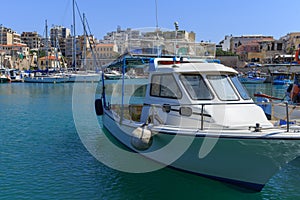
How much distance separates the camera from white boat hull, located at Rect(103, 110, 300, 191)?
314 inches

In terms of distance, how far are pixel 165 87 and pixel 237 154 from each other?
319 centimetres

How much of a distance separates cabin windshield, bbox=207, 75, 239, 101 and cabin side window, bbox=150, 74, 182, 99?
1.03m

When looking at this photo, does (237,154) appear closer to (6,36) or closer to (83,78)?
(83,78)

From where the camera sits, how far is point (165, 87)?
10.4 meters

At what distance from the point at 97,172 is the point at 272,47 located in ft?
457

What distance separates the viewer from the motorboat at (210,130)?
813cm

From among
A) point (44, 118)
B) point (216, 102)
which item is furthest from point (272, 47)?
point (216, 102)

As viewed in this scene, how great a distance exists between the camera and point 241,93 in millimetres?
9938

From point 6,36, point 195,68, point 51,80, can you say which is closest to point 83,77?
point 51,80

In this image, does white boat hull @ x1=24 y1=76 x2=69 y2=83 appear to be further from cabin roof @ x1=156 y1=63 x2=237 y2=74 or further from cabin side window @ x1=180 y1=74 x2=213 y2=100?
cabin side window @ x1=180 y1=74 x2=213 y2=100

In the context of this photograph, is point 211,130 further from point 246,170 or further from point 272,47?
point 272,47

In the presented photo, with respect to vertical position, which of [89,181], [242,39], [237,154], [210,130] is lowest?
[89,181]

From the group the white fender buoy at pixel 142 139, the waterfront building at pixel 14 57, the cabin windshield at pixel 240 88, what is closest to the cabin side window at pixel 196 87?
the cabin windshield at pixel 240 88

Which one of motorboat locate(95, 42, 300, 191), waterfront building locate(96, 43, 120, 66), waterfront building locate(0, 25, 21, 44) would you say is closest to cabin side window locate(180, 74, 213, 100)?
motorboat locate(95, 42, 300, 191)
